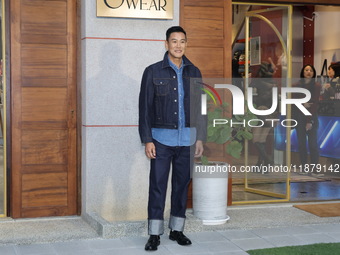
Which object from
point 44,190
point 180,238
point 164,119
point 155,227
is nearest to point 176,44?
point 164,119

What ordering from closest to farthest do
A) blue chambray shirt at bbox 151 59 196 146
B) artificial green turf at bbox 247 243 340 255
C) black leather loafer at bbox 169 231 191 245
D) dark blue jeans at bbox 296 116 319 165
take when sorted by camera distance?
artificial green turf at bbox 247 243 340 255 < blue chambray shirt at bbox 151 59 196 146 < black leather loafer at bbox 169 231 191 245 < dark blue jeans at bbox 296 116 319 165

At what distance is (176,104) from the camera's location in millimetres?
5754

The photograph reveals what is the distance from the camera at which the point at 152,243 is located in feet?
18.8

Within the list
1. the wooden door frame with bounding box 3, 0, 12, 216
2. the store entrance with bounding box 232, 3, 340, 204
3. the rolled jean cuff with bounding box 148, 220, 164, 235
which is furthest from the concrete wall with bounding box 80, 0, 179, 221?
the store entrance with bounding box 232, 3, 340, 204

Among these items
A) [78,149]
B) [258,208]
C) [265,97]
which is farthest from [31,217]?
[265,97]

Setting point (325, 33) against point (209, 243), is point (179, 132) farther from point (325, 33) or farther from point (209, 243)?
point (325, 33)

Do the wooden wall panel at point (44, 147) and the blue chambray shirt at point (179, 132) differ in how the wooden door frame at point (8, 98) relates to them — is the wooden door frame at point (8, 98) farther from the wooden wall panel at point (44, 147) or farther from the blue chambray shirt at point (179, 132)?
the blue chambray shirt at point (179, 132)

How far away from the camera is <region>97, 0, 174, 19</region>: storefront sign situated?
6613 millimetres

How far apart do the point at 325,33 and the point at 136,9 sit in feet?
21.7

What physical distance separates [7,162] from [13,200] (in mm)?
393

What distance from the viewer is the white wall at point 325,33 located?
12.1m

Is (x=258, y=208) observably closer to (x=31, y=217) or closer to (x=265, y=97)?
(x=265, y=97)

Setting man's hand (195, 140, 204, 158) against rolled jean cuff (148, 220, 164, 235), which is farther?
man's hand (195, 140, 204, 158)

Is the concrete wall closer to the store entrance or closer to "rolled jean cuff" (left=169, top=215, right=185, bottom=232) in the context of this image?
"rolled jean cuff" (left=169, top=215, right=185, bottom=232)
